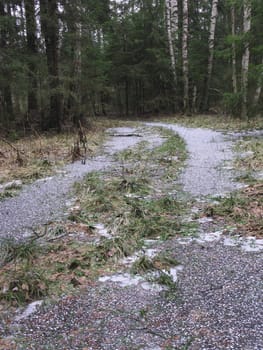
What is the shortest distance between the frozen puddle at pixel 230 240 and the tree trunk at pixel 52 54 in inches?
326

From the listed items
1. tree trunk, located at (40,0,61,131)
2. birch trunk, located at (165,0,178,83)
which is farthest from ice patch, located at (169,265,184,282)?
birch trunk, located at (165,0,178,83)

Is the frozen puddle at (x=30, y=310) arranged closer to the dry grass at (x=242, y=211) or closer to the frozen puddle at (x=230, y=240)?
the frozen puddle at (x=230, y=240)

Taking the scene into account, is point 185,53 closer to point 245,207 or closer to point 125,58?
point 125,58

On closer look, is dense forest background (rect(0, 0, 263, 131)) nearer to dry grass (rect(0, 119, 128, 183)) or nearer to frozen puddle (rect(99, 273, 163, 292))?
dry grass (rect(0, 119, 128, 183))

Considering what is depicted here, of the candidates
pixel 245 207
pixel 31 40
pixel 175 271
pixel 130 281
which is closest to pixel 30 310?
pixel 130 281

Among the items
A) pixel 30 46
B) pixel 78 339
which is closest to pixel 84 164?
pixel 78 339

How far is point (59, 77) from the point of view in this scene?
34.4 ft

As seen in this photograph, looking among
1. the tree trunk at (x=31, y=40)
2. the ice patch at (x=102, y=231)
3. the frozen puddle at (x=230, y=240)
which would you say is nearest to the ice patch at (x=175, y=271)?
the frozen puddle at (x=230, y=240)

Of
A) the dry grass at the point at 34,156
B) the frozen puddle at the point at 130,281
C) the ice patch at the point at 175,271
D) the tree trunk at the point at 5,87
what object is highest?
the tree trunk at the point at 5,87

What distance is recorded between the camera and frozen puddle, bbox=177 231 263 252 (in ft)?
9.97

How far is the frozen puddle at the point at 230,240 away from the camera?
304 centimetres

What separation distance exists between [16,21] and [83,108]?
15.6ft

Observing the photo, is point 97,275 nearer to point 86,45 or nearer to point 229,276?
point 229,276

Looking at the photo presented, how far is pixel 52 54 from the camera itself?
1120cm
